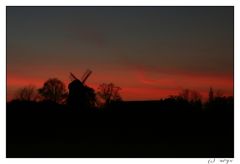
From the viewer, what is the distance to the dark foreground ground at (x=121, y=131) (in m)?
19.1

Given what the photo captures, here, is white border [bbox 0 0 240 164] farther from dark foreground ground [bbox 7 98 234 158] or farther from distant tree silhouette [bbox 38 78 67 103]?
distant tree silhouette [bbox 38 78 67 103]

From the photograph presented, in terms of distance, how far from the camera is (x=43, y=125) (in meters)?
28.2

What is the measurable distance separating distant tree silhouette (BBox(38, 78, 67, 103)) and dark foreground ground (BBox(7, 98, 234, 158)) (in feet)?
17.5

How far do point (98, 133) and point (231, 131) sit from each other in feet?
23.3

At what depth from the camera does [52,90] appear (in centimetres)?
4147

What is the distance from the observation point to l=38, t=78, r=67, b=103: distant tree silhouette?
40875 millimetres

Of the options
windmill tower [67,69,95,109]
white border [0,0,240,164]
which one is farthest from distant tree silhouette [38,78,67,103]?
white border [0,0,240,164]

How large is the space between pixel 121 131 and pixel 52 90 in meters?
16.2

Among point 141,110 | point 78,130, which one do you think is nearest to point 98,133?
point 78,130
